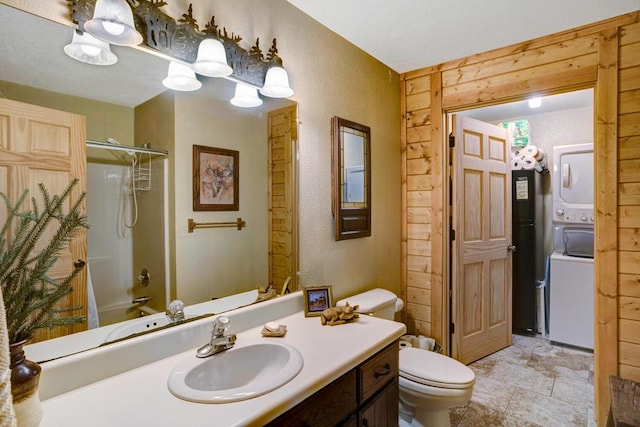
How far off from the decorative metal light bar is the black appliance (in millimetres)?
2910

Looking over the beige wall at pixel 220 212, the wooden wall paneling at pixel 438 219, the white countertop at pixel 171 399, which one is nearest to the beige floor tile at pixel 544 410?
the wooden wall paneling at pixel 438 219

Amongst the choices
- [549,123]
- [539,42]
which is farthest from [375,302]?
[549,123]

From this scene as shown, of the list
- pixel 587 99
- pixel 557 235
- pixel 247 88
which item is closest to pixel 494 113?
pixel 587 99

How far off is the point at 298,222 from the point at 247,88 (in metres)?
0.73

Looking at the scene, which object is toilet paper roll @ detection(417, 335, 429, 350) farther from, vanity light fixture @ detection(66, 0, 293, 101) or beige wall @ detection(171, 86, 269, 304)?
vanity light fixture @ detection(66, 0, 293, 101)

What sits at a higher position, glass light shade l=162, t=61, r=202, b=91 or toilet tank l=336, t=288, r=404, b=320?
glass light shade l=162, t=61, r=202, b=91

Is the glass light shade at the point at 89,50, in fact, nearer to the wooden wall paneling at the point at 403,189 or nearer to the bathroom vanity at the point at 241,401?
the bathroom vanity at the point at 241,401

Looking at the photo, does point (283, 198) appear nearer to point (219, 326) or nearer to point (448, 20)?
point (219, 326)

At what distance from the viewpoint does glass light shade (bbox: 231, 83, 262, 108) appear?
5.09ft

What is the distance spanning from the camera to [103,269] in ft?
3.63

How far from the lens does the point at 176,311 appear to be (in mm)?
1307

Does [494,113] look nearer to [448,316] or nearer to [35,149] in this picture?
[448,316]

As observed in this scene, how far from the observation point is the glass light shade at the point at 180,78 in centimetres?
129

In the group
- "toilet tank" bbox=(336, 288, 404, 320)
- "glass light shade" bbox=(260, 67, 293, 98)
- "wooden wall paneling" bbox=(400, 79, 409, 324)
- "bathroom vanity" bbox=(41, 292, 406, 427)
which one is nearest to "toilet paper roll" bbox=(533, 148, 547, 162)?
"wooden wall paneling" bbox=(400, 79, 409, 324)
